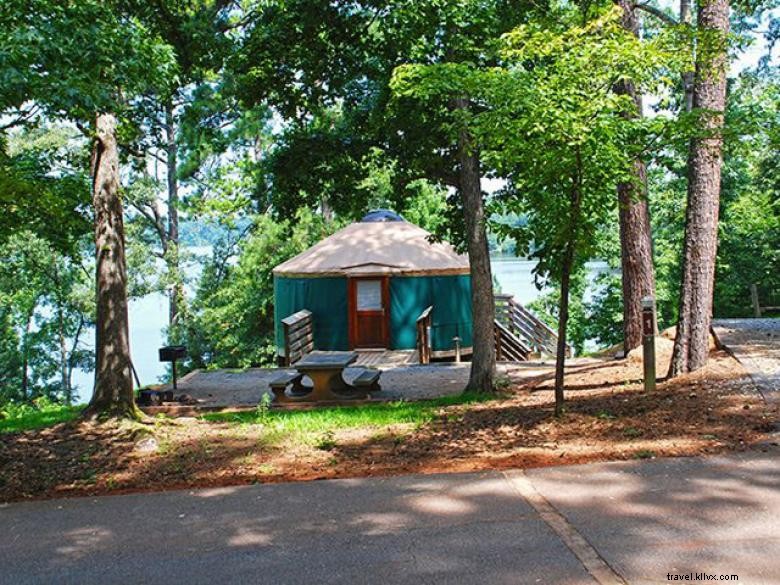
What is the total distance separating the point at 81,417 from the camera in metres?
6.96

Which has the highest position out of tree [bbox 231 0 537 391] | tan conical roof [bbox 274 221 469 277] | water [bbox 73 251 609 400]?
tree [bbox 231 0 537 391]

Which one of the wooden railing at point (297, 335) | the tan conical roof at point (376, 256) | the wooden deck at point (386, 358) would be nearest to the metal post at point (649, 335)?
the wooden deck at point (386, 358)

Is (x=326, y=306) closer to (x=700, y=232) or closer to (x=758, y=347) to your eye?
(x=758, y=347)

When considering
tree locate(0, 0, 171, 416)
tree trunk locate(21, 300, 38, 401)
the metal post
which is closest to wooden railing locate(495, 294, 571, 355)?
the metal post

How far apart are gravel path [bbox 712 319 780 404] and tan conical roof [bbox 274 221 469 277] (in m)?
6.14

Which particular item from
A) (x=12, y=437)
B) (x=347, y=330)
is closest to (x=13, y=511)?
A: (x=12, y=437)

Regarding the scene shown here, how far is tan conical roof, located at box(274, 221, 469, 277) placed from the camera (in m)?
14.3

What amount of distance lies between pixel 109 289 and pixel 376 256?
7956 millimetres

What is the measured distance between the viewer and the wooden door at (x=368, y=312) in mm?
14430

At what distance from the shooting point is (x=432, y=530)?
Answer: 3.35m

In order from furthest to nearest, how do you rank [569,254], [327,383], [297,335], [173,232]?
1. [173,232]
2. [297,335]
3. [327,383]
4. [569,254]

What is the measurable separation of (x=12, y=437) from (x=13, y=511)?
2.89 meters

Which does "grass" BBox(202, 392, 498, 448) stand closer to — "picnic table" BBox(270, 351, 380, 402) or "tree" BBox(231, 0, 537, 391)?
"picnic table" BBox(270, 351, 380, 402)

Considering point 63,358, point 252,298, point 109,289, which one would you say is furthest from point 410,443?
point 63,358
